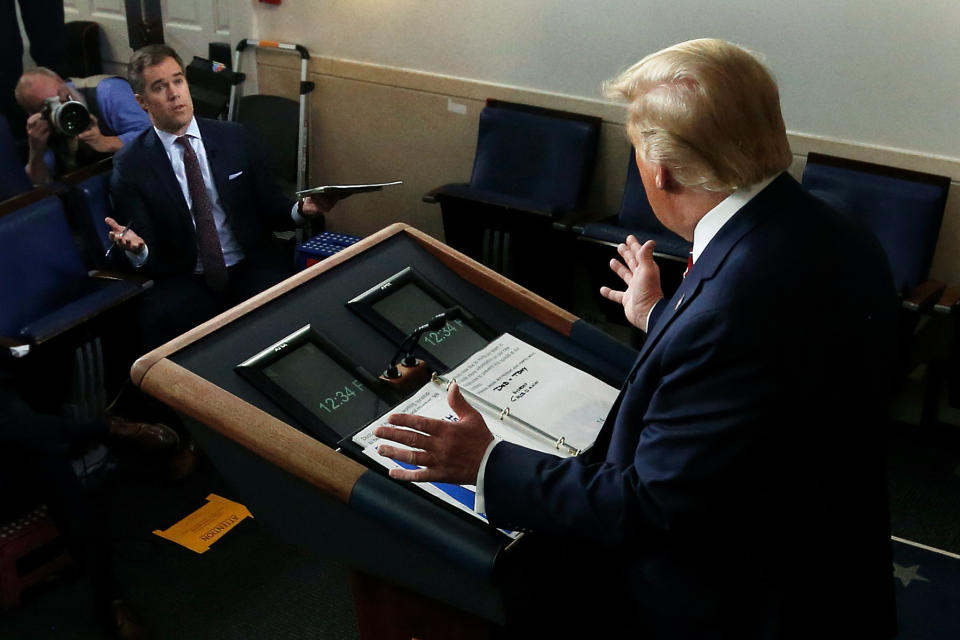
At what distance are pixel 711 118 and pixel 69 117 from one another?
346cm

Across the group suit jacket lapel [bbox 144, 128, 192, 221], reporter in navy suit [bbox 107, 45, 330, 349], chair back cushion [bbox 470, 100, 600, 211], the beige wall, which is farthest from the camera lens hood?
chair back cushion [bbox 470, 100, 600, 211]

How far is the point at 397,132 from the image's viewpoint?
488cm

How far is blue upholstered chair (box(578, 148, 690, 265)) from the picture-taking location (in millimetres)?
3685

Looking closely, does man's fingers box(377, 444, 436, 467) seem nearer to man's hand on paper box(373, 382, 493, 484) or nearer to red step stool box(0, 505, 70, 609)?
man's hand on paper box(373, 382, 493, 484)

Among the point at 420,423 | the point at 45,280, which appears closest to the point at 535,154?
the point at 45,280

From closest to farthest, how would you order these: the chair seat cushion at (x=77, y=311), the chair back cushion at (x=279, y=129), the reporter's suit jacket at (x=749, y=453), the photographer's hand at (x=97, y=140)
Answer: the reporter's suit jacket at (x=749, y=453)
the chair seat cushion at (x=77, y=311)
the photographer's hand at (x=97, y=140)
the chair back cushion at (x=279, y=129)

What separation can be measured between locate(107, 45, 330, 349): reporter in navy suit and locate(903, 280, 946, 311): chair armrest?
2.17 metres

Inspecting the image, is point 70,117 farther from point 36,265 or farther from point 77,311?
point 77,311

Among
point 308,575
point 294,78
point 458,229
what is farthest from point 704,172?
point 294,78

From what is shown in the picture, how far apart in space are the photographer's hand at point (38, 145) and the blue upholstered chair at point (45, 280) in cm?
→ 90

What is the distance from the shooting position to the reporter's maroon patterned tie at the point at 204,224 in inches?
140

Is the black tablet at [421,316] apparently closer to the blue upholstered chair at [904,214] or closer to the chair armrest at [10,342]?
the chair armrest at [10,342]

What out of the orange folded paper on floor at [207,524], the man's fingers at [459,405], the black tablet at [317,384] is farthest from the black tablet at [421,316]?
the orange folded paper on floor at [207,524]

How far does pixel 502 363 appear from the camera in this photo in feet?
5.89
